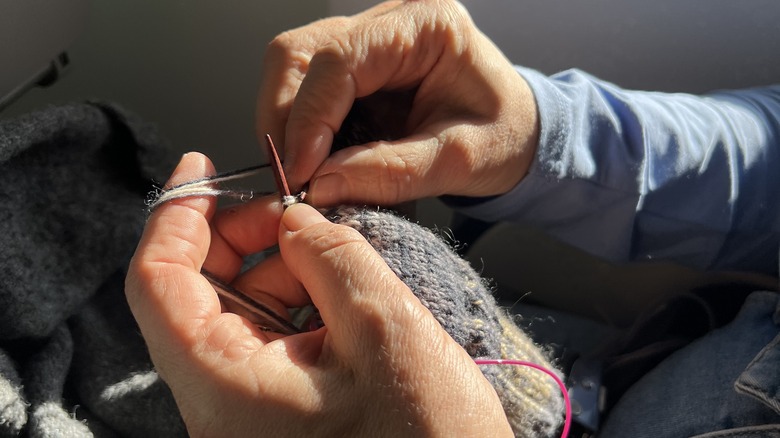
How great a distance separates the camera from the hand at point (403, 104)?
548 mm

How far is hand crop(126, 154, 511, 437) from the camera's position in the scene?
0.42 m

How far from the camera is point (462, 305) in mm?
526

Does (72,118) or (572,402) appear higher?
(72,118)

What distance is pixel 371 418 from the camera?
419 mm

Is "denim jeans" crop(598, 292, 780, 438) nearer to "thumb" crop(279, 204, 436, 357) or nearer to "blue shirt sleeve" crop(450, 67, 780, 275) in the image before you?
"blue shirt sleeve" crop(450, 67, 780, 275)

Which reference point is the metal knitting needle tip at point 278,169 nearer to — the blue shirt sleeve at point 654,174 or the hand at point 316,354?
the hand at point 316,354

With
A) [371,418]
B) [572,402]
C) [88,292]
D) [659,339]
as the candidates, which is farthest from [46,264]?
[659,339]

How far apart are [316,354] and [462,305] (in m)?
0.13

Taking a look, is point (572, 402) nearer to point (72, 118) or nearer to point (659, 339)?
point (659, 339)

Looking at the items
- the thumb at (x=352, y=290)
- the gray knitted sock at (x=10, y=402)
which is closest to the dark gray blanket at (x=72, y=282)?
the gray knitted sock at (x=10, y=402)

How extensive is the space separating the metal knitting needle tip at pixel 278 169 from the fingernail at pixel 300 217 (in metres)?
0.02

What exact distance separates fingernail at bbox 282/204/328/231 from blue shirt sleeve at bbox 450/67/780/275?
0.26 m

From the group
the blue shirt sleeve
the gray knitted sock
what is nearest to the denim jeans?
the blue shirt sleeve

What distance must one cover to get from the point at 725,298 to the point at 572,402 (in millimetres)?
260
